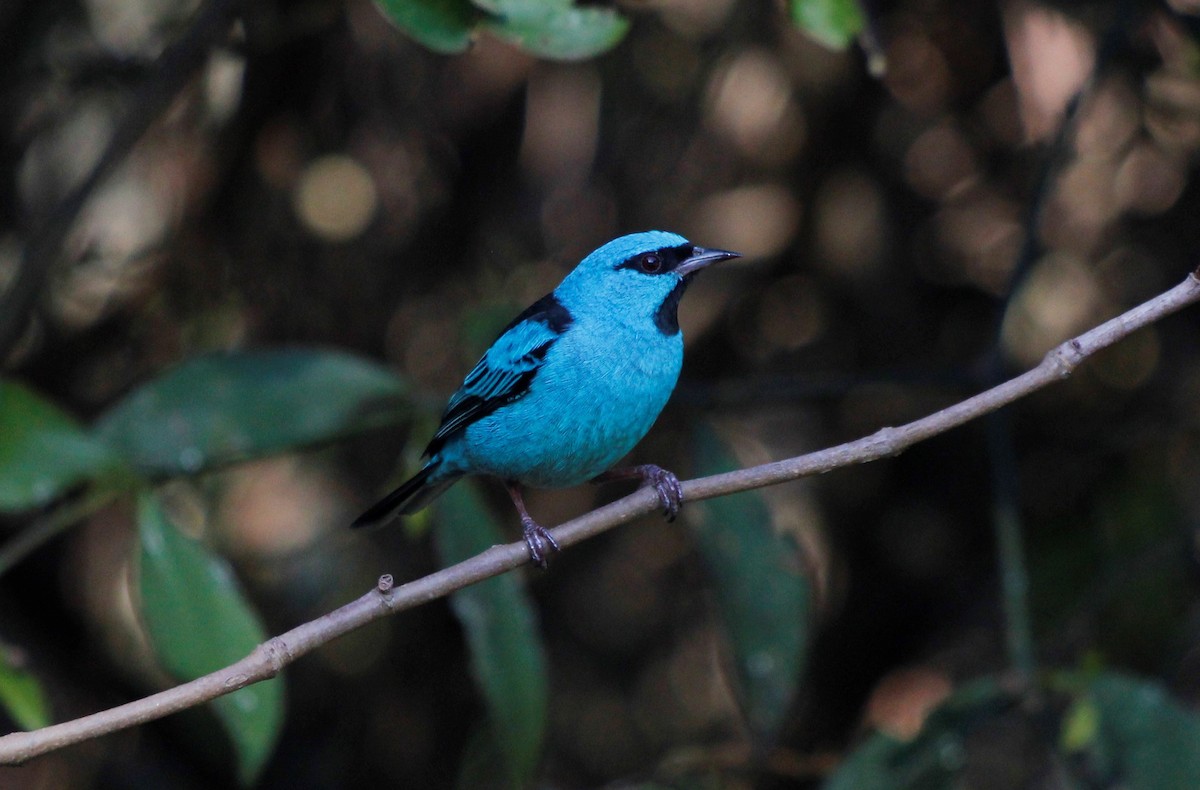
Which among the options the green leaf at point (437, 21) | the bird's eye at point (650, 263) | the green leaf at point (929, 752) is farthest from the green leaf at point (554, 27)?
the green leaf at point (929, 752)

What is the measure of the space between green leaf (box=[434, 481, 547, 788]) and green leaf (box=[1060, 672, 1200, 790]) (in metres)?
1.83

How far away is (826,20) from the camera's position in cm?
338

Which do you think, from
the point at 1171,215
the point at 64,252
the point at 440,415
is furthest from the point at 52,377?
the point at 1171,215

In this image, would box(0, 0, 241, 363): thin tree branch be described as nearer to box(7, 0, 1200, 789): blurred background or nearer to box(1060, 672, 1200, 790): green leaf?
box(7, 0, 1200, 789): blurred background

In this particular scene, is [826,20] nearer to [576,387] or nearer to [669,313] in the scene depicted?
[669,313]

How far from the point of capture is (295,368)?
14.0ft

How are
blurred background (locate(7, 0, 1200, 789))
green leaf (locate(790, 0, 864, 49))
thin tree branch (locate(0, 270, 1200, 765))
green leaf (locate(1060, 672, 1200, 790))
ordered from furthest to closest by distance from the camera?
blurred background (locate(7, 0, 1200, 789))
green leaf (locate(1060, 672, 1200, 790))
green leaf (locate(790, 0, 864, 49))
thin tree branch (locate(0, 270, 1200, 765))

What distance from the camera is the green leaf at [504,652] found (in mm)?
4039

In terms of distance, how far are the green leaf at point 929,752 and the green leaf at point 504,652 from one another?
101cm

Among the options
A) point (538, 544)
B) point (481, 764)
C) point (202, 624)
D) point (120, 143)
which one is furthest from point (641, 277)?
point (481, 764)

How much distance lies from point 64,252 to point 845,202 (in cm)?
328

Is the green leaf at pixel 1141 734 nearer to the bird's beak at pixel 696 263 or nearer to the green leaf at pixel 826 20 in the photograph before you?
the bird's beak at pixel 696 263

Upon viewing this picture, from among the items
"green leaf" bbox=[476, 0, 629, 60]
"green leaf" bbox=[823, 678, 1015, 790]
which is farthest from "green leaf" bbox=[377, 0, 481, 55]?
"green leaf" bbox=[823, 678, 1015, 790]

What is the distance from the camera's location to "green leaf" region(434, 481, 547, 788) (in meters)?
4.04
